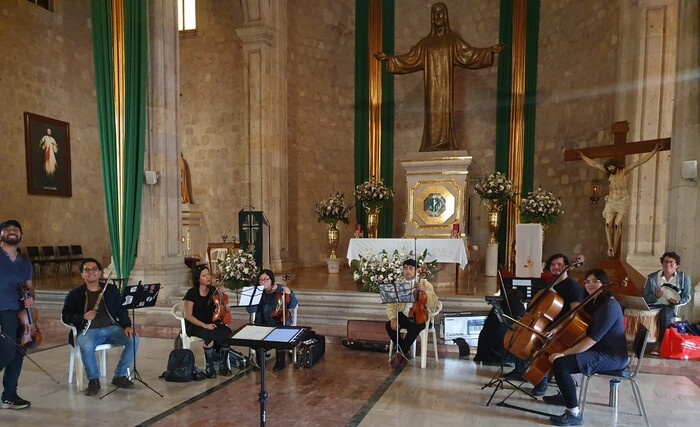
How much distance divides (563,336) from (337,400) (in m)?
2.13

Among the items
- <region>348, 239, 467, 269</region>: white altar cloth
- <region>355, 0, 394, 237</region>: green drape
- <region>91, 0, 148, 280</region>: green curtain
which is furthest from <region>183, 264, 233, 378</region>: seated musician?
<region>355, 0, 394, 237</region>: green drape

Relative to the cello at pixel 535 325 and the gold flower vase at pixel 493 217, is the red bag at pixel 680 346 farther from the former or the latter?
the gold flower vase at pixel 493 217

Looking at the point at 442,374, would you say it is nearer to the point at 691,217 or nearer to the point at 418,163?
the point at 691,217

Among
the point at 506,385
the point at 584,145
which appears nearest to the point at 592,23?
the point at 584,145

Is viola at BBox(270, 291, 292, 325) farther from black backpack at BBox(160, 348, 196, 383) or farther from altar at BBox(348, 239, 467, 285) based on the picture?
altar at BBox(348, 239, 467, 285)

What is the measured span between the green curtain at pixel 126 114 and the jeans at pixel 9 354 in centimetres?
373

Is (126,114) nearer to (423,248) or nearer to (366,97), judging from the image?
(423,248)

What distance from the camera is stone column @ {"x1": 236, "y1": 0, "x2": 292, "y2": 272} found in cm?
1114

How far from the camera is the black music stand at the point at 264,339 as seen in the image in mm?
3158

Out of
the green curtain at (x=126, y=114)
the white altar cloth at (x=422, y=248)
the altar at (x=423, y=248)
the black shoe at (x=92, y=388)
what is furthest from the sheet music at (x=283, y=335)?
the green curtain at (x=126, y=114)

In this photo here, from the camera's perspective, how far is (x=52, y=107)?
12.0 m

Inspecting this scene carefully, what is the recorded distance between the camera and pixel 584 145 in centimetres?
1097

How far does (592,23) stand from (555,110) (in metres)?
2.13

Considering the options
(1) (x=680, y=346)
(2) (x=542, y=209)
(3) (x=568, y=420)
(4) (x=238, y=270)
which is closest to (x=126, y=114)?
(4) (x=238, y=270)
